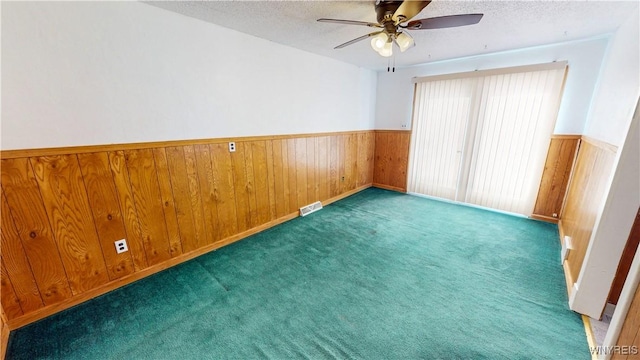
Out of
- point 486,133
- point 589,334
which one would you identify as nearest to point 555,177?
point 486,133

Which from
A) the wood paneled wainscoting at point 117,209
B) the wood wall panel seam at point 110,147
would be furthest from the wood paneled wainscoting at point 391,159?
the wood wall panel seam at point 110,147

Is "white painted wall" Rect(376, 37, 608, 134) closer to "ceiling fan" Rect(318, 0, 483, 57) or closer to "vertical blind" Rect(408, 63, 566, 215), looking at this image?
"vertical blind" Rect(408, 63, 566, 215)

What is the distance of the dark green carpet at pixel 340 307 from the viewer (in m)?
1.52

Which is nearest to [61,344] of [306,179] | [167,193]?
[167,193]

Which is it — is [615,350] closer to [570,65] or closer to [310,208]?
[310,208]

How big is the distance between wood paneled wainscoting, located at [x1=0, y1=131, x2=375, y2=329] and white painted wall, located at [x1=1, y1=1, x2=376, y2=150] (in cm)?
15

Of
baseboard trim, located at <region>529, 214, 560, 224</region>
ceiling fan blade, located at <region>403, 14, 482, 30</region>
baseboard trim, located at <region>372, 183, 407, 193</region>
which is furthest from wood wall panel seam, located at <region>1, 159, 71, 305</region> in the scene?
baseboard trim, located at <region>529, 214, 560, 224</region>

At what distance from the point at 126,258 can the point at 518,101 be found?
196 inches

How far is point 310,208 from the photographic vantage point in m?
3.74

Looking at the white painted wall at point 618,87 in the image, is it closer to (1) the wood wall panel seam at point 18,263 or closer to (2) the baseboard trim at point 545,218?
(2) the baseboard trim at point 545,218

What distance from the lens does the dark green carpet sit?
1.52 m

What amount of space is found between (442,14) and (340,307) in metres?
2.65

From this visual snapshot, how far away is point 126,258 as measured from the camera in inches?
82.9

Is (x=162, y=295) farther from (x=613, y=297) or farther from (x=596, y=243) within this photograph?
(x=613, y=297)
